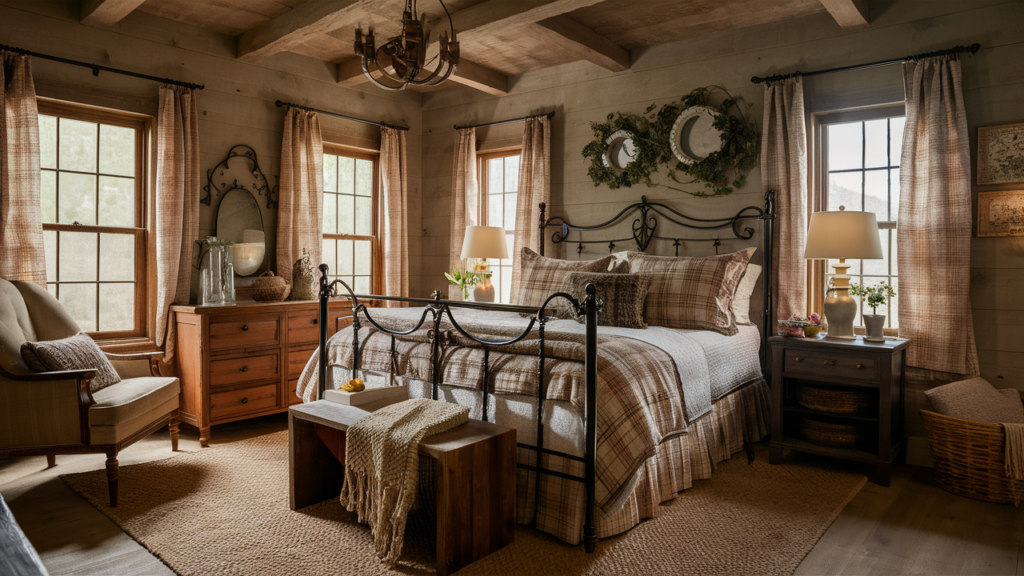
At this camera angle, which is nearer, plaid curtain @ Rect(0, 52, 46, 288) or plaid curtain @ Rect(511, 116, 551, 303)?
plaid curtain @ Rect(0, 52, 46, 288)

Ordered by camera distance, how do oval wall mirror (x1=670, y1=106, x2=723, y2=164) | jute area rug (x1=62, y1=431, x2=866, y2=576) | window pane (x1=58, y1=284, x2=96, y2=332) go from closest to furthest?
jute area rug (x1=62, y1=431, x2=866, y2=576)
window pane (x1=58, y1=284, x2=96, y2=332)
oval wall mirror (x1=670, y1=106, x2=723, y2=164)

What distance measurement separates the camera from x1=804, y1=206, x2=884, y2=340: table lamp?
3158mm

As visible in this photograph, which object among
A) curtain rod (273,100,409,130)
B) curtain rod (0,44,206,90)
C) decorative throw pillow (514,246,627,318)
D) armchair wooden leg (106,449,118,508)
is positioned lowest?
armchair wooden leg (106,449,118,508)

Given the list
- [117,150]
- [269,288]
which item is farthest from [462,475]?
[117,150]

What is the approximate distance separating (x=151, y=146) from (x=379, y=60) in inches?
95.5

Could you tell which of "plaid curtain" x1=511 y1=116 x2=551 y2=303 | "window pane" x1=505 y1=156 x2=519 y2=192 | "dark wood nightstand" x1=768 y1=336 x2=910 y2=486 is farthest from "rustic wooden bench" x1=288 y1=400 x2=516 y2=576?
"window pane" x1=505 y1=156 x2=519 y2=192

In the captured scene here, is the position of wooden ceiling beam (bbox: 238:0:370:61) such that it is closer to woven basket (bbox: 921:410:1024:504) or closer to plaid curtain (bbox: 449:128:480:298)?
plaid curtain (bbox: 449:128:480:298)

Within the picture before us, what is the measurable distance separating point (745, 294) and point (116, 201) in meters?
3.93

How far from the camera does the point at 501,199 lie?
529cm

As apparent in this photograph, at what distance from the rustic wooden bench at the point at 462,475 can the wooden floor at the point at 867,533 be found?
32 cm

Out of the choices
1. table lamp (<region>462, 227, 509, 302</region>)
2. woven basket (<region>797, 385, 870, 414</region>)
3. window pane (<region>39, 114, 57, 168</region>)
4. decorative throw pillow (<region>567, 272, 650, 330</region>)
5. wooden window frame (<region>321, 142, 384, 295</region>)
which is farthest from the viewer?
wooden window frame (<region>321, 142, 384, 295</region>)

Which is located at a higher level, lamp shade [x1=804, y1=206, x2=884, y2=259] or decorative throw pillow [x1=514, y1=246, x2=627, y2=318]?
lamp shade [x1=804, y1=206, x2=884, y2=259]

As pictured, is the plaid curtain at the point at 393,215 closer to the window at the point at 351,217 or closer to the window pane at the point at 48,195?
the window at the point at 351,217

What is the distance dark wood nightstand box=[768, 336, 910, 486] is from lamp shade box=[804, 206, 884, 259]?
447 millimetres
